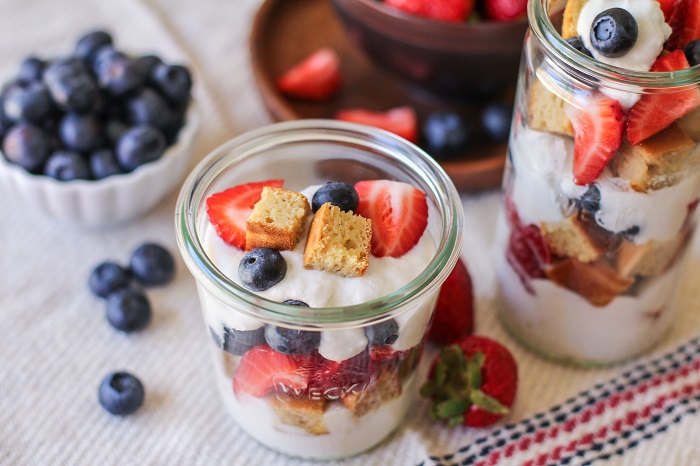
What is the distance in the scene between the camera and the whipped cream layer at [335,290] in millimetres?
722

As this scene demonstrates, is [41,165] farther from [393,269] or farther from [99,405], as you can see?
[393,269]

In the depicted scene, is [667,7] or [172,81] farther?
[172,81]

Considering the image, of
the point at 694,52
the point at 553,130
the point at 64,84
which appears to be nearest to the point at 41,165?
the point at 64,84

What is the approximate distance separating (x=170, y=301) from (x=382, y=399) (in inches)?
13.5

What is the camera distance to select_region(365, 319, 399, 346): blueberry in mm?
730

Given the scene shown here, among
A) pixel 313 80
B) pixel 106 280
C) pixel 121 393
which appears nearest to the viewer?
pixel 121 393

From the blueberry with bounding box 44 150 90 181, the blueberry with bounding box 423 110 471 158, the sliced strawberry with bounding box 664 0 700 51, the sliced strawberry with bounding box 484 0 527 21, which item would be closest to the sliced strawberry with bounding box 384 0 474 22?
the sliced strawberry with bounding box 484 0 527 21

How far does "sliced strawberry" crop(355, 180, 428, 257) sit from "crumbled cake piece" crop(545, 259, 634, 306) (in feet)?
0.57

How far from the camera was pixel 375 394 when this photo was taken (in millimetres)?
808

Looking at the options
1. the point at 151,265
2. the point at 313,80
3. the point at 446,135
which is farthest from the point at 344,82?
the point at 151,265

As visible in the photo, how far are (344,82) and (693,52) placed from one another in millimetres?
637

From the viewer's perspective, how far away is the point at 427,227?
0.83m

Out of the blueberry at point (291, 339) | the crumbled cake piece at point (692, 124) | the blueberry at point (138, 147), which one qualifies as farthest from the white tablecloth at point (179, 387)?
the crumbled cake piece at point (692, 124)

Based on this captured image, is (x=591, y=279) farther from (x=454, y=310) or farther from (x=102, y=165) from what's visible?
(x=102, y=165)
